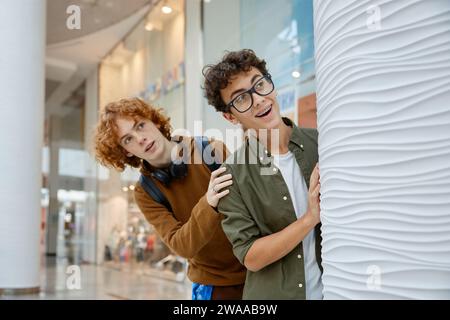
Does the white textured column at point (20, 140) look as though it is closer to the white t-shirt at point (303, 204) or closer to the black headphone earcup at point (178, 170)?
the black headphone earcup at point (178, 170)

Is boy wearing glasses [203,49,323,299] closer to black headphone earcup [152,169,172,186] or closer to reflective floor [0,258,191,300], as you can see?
black headphone earcup [152,169,172,186]

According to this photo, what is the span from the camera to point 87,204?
9.79 meters

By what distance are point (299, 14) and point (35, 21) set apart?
3.21 meters

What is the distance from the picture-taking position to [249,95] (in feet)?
2.67

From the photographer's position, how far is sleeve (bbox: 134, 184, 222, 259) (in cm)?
85

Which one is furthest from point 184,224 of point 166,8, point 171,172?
point 166,8

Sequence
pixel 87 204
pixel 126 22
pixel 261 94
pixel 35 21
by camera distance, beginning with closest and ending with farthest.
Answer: pixel 261 94
pixel 126 22
pixel 35 21
pixel 87 204

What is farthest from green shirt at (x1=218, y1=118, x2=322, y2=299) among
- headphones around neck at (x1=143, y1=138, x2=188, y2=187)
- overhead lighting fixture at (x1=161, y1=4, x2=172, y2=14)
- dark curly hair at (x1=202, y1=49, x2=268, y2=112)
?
overhead lighting fixture at (x1=161, y1=4, x2=172, y2=14)

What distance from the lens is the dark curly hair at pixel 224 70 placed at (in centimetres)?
83

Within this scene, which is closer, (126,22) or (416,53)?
(416,53)

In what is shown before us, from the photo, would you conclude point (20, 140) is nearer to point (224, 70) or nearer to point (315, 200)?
point (224, 70)

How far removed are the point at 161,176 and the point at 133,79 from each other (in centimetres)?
168
